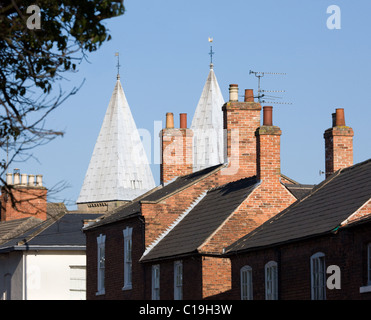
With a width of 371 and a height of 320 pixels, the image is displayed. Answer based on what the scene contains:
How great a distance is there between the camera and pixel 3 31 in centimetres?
1636

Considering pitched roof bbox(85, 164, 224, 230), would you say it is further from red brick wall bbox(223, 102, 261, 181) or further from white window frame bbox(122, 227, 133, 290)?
red brick wall bbox(223, 102, 261, 181)

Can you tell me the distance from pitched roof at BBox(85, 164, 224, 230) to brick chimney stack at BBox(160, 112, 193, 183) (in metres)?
0.57

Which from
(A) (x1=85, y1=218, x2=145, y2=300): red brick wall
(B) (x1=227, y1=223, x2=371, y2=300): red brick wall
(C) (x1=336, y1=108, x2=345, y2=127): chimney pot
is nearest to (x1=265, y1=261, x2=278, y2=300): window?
(B) (x1=227, y1=223, x2=371, y2=300): red brick wall

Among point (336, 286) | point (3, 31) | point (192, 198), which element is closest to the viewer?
point (3, 31)

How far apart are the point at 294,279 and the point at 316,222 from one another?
5.96 feet

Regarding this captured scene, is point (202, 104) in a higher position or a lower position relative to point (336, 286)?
higher

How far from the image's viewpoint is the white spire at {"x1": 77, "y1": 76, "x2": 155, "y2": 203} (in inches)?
4259

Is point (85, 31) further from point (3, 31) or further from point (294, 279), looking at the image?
point (294, 279)

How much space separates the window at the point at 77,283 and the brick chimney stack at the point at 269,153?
51.8ft

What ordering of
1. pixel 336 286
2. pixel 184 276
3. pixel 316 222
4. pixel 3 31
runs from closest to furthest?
pixel 3 31
pixel 336 286
pixel 316 222
pixel 184 276

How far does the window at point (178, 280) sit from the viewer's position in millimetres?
36469

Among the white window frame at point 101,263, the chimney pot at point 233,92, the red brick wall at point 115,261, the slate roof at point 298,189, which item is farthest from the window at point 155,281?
the chimney pot at point 233,92
